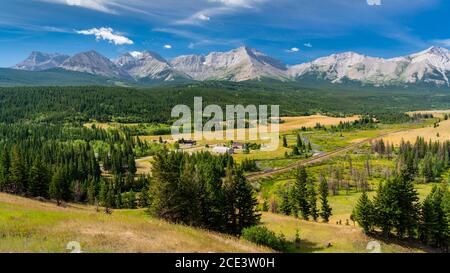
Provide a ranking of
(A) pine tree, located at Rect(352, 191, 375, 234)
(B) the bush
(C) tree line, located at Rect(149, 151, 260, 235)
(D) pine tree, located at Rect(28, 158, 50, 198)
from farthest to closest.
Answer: (D) pine tree, located at Rect(28, 158, 50, 198) → (A) pine tree, located at Rect(352, 191, 375, 234) → (C) tree line, located at Rect(149, 151, 260, 235) → (B) the bush

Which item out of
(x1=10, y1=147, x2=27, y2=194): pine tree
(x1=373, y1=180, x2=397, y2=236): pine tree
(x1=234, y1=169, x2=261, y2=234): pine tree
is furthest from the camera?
(x1=10, y1=147, x2=27, y2=194): pine tree

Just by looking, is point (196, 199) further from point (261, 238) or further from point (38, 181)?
point (38, 181)

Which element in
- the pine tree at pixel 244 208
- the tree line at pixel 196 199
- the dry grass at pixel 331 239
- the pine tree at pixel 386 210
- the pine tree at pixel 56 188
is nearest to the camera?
the tree line at pixel 196 199

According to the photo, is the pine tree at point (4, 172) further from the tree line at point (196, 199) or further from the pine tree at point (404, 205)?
the pine tree at point (404, 205)

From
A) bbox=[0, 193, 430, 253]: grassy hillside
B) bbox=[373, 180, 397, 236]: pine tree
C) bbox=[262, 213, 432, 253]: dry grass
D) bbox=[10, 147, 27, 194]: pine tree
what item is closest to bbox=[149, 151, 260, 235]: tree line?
bbox=[262, 213, 432, 253]: dry grass

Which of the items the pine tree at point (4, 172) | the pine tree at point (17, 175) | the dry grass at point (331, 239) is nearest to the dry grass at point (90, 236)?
the dry grass at point (331, 239)

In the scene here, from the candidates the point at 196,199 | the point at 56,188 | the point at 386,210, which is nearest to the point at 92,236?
the point at 196,199

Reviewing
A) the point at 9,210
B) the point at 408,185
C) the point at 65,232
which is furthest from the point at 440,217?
the point at 9,210

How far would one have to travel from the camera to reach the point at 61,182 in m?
91.8

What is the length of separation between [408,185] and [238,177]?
34029 mm

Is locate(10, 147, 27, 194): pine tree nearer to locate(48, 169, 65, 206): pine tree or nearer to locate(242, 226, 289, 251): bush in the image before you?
locate(48, 169, 65, 206): pine tree

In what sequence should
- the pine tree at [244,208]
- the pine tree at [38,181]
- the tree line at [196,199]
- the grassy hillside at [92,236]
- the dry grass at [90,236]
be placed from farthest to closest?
the pine tree at [38,181], the pine tree at [244,208], the tree line at [196,199], the grassy hillside at [92,236], the dry grass at [90,236]
